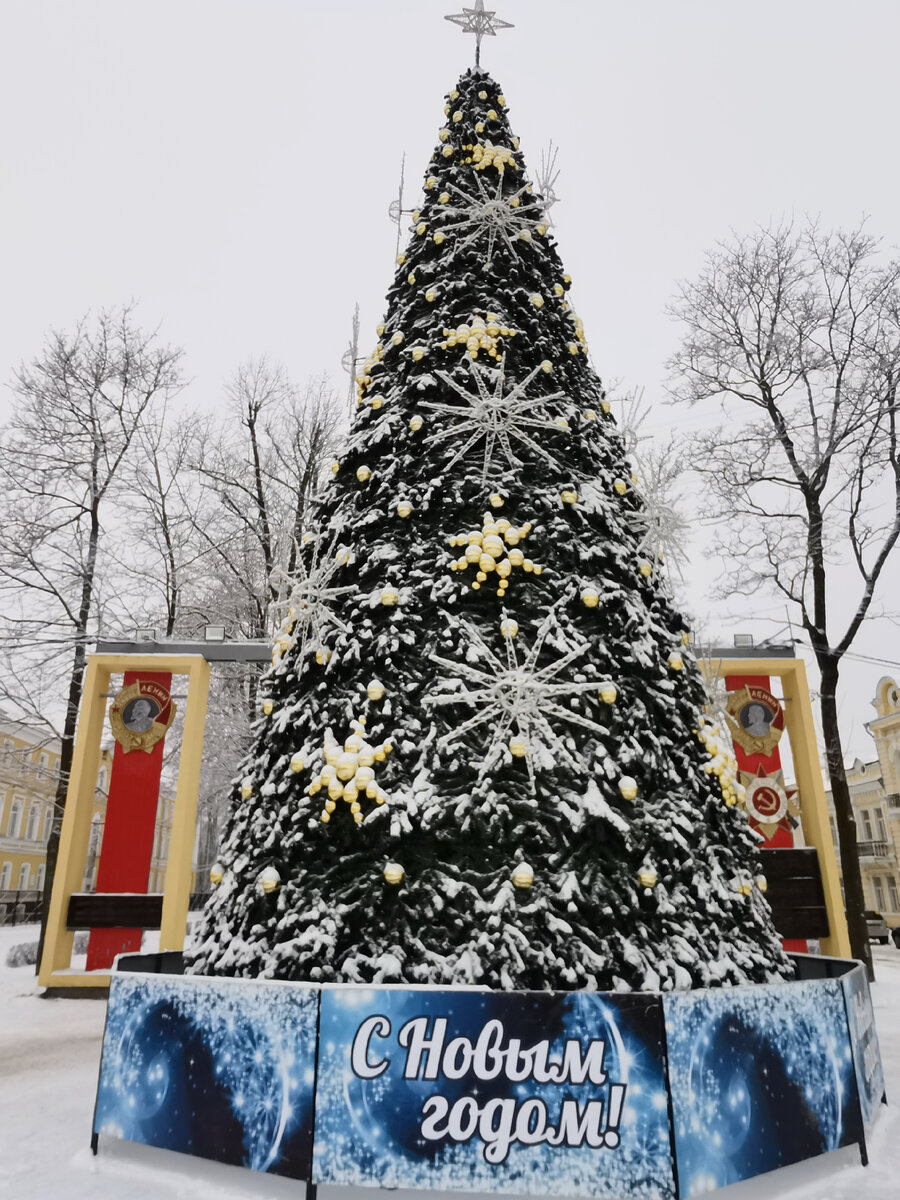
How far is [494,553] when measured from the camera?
4.05 metres

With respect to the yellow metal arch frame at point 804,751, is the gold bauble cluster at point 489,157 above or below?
above

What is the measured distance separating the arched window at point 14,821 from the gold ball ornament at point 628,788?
32.0m

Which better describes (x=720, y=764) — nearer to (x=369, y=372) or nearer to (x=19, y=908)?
(x=369, y=372)

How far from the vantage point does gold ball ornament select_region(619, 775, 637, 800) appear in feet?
11.7

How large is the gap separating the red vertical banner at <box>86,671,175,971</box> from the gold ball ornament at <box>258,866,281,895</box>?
6.65 meters

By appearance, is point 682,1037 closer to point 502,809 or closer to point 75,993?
point 502,809

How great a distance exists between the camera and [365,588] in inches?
169

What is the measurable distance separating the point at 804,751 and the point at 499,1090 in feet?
24.8

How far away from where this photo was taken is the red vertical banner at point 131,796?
9.42 meters

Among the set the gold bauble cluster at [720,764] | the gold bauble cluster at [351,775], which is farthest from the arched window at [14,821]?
the gold bauble cluster at [720,764]

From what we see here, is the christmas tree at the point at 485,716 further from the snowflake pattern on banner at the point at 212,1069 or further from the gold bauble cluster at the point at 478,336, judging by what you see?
the snowflake pattern on banner at the point at 212,1069

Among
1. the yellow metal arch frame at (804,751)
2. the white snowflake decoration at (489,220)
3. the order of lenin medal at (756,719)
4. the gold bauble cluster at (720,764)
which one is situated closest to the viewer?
the gold bauble cluster at (720,764)

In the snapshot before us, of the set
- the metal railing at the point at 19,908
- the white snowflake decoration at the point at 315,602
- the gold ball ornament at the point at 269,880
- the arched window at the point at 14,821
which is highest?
the white snowflake decoration at the point at 315,602

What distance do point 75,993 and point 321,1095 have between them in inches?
320
